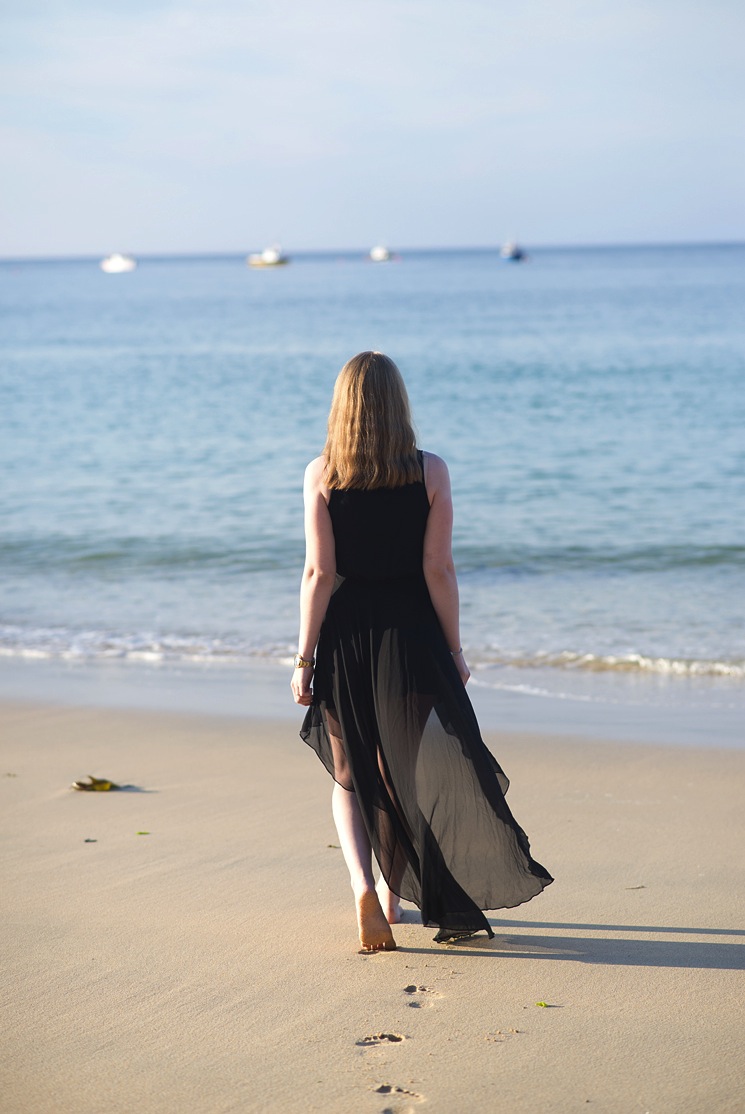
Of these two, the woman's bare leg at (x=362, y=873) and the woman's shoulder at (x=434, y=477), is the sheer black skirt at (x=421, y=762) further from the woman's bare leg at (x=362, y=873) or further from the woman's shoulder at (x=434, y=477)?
the woman's shoulder at (x=434, y=477)

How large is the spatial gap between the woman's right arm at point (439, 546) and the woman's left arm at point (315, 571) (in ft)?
0.99

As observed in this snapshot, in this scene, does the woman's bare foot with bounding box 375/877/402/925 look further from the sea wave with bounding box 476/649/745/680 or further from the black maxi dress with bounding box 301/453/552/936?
the sea wave with bounding box 476/649/745/680

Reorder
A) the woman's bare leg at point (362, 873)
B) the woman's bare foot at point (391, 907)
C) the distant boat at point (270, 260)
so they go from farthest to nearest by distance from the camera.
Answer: the distant boat at point (270, 260) → the woman's bare foot at point (391, 907) → the woman's bare leg at point (362, 873)

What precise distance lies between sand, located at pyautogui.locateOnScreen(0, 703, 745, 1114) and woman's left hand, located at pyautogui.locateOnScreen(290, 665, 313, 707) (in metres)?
0.77

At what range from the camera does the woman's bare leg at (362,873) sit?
133 inches

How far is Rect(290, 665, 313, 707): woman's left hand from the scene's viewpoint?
11.4 ft

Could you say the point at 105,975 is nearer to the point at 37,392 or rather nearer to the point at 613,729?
the point at 613,729

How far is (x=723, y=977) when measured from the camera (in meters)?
3.20

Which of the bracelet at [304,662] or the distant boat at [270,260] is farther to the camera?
the distant boat at [270,260]

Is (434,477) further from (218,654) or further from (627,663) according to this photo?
(218,654)

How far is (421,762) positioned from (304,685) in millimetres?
439

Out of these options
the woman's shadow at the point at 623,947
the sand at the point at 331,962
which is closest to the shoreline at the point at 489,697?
the sand at the point at 331,962

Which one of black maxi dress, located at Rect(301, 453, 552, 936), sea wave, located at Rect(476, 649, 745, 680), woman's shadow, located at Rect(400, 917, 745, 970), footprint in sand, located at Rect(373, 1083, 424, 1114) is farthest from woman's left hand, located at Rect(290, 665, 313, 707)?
sea wave, located at Rect(476, 649, 745, 680)

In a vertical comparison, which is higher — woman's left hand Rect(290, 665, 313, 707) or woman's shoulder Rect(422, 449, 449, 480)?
woman's shoulder Rect(422, 449, 449, 480)
